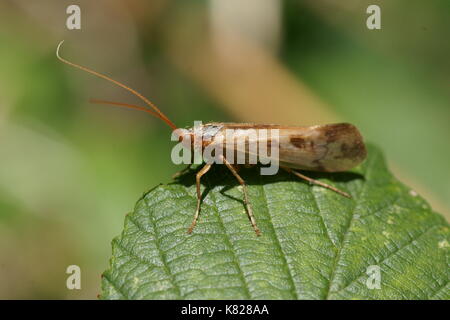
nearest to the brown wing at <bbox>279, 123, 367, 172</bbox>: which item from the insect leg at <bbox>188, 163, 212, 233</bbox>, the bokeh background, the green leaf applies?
the green leaf

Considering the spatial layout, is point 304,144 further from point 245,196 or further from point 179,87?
point 179,87

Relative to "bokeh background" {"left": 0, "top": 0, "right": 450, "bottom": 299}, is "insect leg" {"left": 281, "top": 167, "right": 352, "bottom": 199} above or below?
below

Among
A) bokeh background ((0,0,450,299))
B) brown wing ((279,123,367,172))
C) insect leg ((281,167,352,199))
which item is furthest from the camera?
bokeh background ((0,0,450,299))

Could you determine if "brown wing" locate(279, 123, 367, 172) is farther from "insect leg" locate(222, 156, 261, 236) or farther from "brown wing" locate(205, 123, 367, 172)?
"insect leg" locate(222, 156, 261, 236)

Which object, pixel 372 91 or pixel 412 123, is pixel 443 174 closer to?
pixel 412 123

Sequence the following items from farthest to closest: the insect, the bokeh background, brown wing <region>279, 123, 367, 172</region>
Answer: the bokeh background, brown wing <region>279, 123, 367, 172</region>, the insect

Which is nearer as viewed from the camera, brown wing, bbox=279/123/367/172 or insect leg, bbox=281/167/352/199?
insect leg, bbox=281/167/352/199
